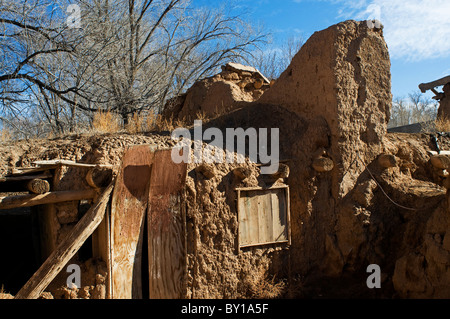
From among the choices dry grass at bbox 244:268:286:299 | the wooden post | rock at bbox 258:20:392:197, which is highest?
rock at bbox 258:20:392:197

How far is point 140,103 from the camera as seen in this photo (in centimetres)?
1025

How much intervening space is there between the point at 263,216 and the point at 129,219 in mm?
2480

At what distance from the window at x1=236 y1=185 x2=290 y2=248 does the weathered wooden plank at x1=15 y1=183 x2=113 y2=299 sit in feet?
7.64

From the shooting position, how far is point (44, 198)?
441 cm

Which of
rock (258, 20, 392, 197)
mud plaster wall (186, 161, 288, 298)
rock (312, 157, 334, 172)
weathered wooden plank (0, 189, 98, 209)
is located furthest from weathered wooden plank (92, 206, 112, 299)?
rock (258, 20, 392, 197)

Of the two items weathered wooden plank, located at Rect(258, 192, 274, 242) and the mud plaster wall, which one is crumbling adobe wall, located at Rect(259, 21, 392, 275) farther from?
the mud plaster wall

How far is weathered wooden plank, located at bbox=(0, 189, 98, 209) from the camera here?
4.26 m

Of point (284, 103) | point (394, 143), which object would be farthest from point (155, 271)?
point (394, 143)

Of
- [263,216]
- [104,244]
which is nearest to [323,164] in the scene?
[263,216]

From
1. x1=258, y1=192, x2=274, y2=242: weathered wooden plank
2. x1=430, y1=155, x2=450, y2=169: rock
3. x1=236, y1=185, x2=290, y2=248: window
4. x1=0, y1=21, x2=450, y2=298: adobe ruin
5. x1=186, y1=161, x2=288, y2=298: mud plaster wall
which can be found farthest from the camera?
x1=430, y1=155, x2=450, y2=169: rock

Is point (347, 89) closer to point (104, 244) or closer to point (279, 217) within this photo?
point (279, 217)

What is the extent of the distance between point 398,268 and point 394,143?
2690mm

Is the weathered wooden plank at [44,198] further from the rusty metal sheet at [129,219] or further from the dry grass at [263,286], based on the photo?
the dry grass at [263,286]
